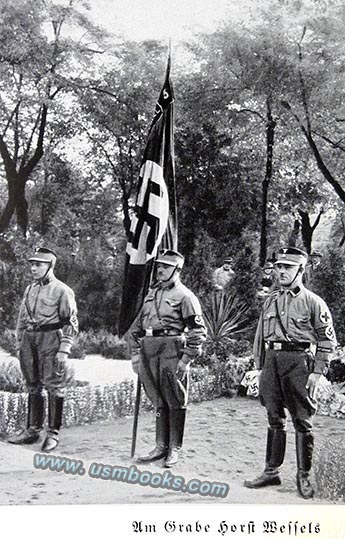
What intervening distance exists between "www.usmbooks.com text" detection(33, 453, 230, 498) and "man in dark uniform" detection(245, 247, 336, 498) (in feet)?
0.68

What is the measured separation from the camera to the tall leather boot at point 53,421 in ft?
12.2

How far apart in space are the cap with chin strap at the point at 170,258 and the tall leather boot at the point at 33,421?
1.04m

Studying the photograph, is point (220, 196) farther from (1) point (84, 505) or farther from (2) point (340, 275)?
(1) point (84, 505)

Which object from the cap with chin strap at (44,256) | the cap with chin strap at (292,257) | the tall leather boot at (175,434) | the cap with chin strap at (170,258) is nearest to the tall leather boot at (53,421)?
the tall leather boot at (175,434)

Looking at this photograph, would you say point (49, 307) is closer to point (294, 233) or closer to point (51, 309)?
point (51, 309)

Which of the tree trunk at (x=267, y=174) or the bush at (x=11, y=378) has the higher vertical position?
the tree trunk at (x=267, y=174)

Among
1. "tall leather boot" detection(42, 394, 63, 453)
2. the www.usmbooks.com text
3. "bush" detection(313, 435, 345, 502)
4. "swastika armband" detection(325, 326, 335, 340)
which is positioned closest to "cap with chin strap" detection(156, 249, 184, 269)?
"swastika armband" detection(325, 326, 335, 340)

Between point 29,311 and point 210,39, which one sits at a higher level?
point 210,39

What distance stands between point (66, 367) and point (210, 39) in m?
2.05

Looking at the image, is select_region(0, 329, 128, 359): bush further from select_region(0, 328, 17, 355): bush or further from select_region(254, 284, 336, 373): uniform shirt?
select_region(254, 284, 336, 373): uniform shirt

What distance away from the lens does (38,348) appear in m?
3.77

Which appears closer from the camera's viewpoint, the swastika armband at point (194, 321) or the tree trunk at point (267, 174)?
the swastika armband at point (194, 321)

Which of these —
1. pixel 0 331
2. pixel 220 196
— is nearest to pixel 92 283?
pixel 0 331

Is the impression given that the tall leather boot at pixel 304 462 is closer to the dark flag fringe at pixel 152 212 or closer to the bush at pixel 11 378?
the dark flag fringe at pixel 152 212
